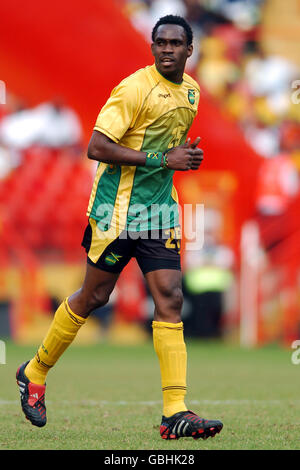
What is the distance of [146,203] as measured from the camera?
4.70 meters

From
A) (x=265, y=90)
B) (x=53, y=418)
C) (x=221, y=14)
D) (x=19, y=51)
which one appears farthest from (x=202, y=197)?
(x=53, y=418)

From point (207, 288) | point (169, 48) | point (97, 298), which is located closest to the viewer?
point (169, 48)

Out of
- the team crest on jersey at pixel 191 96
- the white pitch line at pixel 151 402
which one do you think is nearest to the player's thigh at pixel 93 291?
the team crest on jersey at pixel 191 96

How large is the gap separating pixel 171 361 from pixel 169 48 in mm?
1652

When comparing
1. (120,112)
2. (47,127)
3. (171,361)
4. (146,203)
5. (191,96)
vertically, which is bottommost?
(171,361)

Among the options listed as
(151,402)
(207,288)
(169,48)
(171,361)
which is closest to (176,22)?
(169,48)

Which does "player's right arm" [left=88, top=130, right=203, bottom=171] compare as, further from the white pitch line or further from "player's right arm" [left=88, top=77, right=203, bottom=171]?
the white pitch line

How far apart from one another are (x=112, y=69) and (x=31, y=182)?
171 inches

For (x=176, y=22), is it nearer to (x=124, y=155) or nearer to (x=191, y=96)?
(x=191, y=96)

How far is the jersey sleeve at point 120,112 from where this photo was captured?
14.8 feet

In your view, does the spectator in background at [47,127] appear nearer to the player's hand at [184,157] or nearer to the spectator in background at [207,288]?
the spectator in background at [207,288]

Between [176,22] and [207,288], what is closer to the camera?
[176,22]

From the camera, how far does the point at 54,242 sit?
13312 millimetres

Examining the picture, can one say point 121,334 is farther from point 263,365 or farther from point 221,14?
point 221,14
